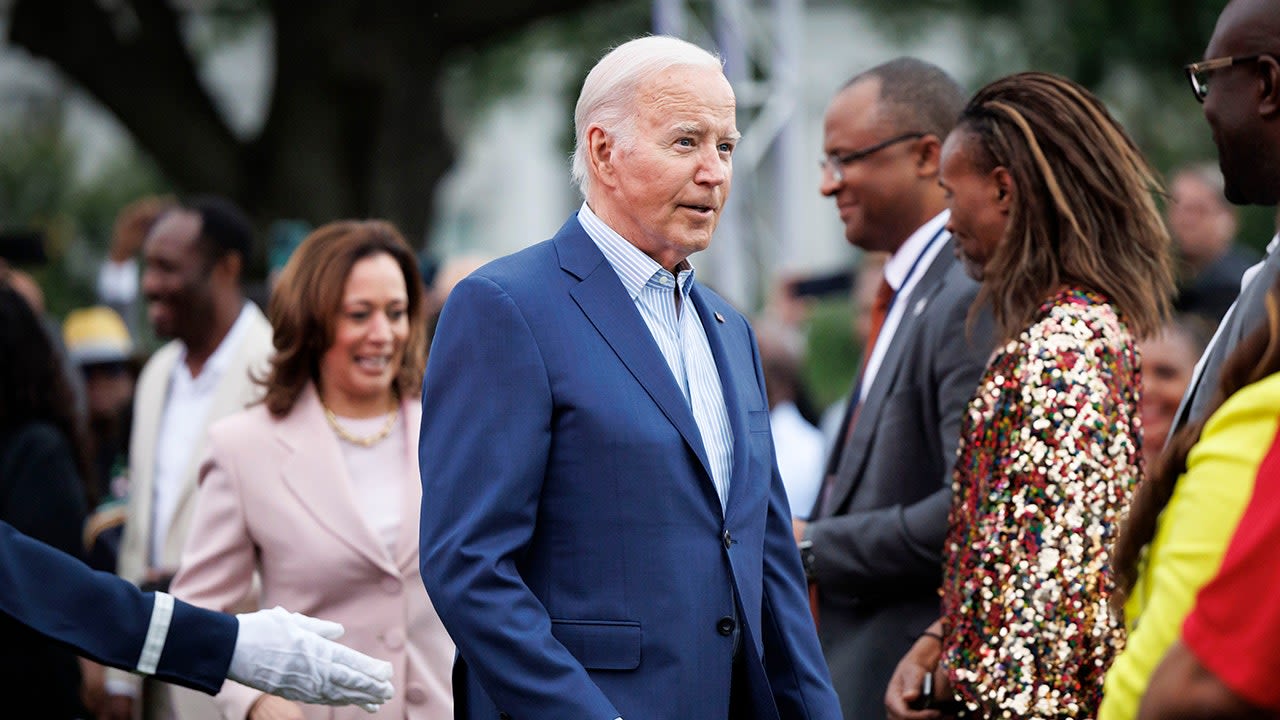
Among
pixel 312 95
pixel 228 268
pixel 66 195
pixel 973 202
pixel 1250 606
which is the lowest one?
pixel 1250 606

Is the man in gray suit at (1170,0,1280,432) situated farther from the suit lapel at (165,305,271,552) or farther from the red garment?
the suit lapel at (165,305,271,552)

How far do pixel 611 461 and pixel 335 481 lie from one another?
5.07 feet

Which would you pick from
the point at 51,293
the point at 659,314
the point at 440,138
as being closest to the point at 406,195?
the point at 440,138

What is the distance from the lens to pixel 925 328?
4.16 meters

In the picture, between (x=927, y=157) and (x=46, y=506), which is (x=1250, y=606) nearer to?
(x=927, y=157)

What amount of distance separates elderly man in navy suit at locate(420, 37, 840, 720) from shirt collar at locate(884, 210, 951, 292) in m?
1.32

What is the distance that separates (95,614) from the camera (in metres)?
3.22

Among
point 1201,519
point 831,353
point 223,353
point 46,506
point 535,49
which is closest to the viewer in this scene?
point 1201,519

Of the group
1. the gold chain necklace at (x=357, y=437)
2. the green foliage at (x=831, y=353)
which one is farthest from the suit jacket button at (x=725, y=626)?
the green foliage at (x=831, y=353)

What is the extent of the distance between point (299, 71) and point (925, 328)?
12552mm

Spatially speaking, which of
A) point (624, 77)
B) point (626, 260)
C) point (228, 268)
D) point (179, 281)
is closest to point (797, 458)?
point (228, 268)

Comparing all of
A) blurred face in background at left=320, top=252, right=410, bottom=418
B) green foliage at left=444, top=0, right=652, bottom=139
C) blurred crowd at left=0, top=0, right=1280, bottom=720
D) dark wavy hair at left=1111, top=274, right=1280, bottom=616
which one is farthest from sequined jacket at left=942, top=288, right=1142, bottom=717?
green foliage at left=444, top=0, right=652, bottom=139

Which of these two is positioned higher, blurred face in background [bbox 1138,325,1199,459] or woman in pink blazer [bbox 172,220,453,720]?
woman in pink blazer [bbox 172,220,453,720]

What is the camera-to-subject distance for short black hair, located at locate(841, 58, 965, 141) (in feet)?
15.4
